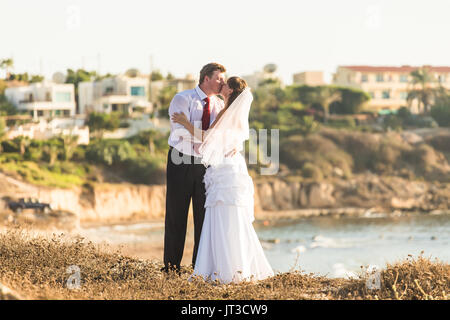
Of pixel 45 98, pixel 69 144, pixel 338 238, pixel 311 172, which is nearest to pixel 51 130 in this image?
pixel 69 144

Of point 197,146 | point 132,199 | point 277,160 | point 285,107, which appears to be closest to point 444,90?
point 285,107

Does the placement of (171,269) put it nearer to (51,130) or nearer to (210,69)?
(210,69)

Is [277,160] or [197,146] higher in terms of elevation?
[197,146]

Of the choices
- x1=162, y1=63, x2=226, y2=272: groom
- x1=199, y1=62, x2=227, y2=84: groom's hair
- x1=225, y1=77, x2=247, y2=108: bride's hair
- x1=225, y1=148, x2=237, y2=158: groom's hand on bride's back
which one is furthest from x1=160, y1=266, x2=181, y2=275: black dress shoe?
x1=199, y1=62, x2=227, y2=84: groom's hair

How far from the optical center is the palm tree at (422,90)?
95.2 metres

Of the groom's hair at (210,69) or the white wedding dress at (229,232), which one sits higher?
the groom's hair at (210,69)

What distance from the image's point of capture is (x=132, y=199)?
205 feet

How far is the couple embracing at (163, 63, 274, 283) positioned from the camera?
26.0 ft

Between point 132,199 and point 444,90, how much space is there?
167 ft

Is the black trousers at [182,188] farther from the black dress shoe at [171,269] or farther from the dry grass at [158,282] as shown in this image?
the dry grass at [158,282]

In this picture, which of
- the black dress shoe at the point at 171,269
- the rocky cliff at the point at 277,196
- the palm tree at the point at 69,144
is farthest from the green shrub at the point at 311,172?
the black dress shoe at the point at 171,269

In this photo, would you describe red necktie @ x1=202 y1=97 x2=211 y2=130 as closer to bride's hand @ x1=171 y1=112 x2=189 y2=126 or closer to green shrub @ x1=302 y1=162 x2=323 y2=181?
bride's hand @ x1=171 y1=112 x2=189 y2=126

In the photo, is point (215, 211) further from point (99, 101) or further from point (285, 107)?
point (285, 107)
